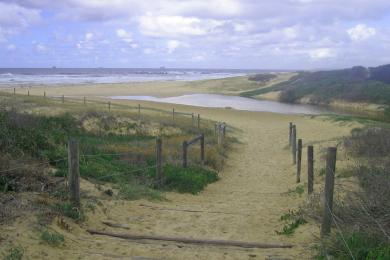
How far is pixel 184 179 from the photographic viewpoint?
42.5 feet

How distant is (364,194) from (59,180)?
5.80 meters

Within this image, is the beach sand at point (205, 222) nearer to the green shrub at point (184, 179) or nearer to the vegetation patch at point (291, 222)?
the vegetation patch at point (291, 222)

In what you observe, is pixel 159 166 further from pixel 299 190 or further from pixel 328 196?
pixel 328 196

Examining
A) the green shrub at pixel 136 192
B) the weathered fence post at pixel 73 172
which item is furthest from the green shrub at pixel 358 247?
the green shrub at pixel 136 192

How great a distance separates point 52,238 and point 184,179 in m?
6.60

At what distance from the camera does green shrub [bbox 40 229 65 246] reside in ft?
21.4

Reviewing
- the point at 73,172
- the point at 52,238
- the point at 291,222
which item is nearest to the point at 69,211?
the point at 73,172

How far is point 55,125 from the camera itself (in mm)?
20219

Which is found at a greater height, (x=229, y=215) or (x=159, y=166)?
(x=159, y=166)

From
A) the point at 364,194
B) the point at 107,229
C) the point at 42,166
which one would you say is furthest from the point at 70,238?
the point at 364,194

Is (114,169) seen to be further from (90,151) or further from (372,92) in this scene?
(372,92)

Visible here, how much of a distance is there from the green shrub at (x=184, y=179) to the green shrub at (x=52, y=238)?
588cm

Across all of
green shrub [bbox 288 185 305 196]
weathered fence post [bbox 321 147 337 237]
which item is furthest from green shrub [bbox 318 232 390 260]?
green shrub [bbox 288 185 305 196]

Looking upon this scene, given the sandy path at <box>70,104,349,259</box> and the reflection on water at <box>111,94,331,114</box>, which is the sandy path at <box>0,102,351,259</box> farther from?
the reflection on water at <box>111,94,331,114</box>
